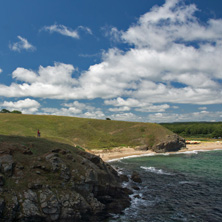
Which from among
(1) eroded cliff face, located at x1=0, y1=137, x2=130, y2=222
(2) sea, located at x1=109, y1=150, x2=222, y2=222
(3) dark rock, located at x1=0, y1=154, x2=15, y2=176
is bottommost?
(2) sea, located at x1=109, y1=150, x2=222, y2=222

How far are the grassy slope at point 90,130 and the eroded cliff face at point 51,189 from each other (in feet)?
227

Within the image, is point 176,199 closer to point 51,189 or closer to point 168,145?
point 51,189

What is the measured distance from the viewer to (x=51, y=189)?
24.5 metres

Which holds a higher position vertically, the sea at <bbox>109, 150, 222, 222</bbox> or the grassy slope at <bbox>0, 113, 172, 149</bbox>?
the grassy slope at <bbox>0, 113, 172, 149</bbox>

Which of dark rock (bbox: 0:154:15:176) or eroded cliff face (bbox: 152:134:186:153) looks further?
eroded cliff face (bbox: 152:134:186:153)

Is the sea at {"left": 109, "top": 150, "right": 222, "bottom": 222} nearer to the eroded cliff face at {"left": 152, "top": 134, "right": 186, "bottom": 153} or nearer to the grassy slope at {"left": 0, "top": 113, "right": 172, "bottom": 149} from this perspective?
the eroded cliff face at {"left": 152, "top": 134, "right": 186, "bottom": 153}

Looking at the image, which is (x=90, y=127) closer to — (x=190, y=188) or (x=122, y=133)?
(x=122, y=133)

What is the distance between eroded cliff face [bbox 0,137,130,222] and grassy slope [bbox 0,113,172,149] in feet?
227

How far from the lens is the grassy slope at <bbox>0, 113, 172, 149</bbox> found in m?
108

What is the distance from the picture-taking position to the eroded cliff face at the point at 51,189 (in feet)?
71.8

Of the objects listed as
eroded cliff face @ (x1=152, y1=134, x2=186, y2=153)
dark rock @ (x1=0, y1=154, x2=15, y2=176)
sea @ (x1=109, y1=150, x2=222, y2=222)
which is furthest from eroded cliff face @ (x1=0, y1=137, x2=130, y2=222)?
eroded cliff face @ (x1=152, y1=134, x2=186, y2=153)

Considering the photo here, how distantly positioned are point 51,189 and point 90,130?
102298mm

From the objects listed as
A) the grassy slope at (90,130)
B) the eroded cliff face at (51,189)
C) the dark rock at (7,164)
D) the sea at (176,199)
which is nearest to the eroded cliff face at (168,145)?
the grassy slope at (90,130)

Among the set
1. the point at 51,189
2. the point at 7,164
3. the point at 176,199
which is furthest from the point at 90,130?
the point at 51,189
